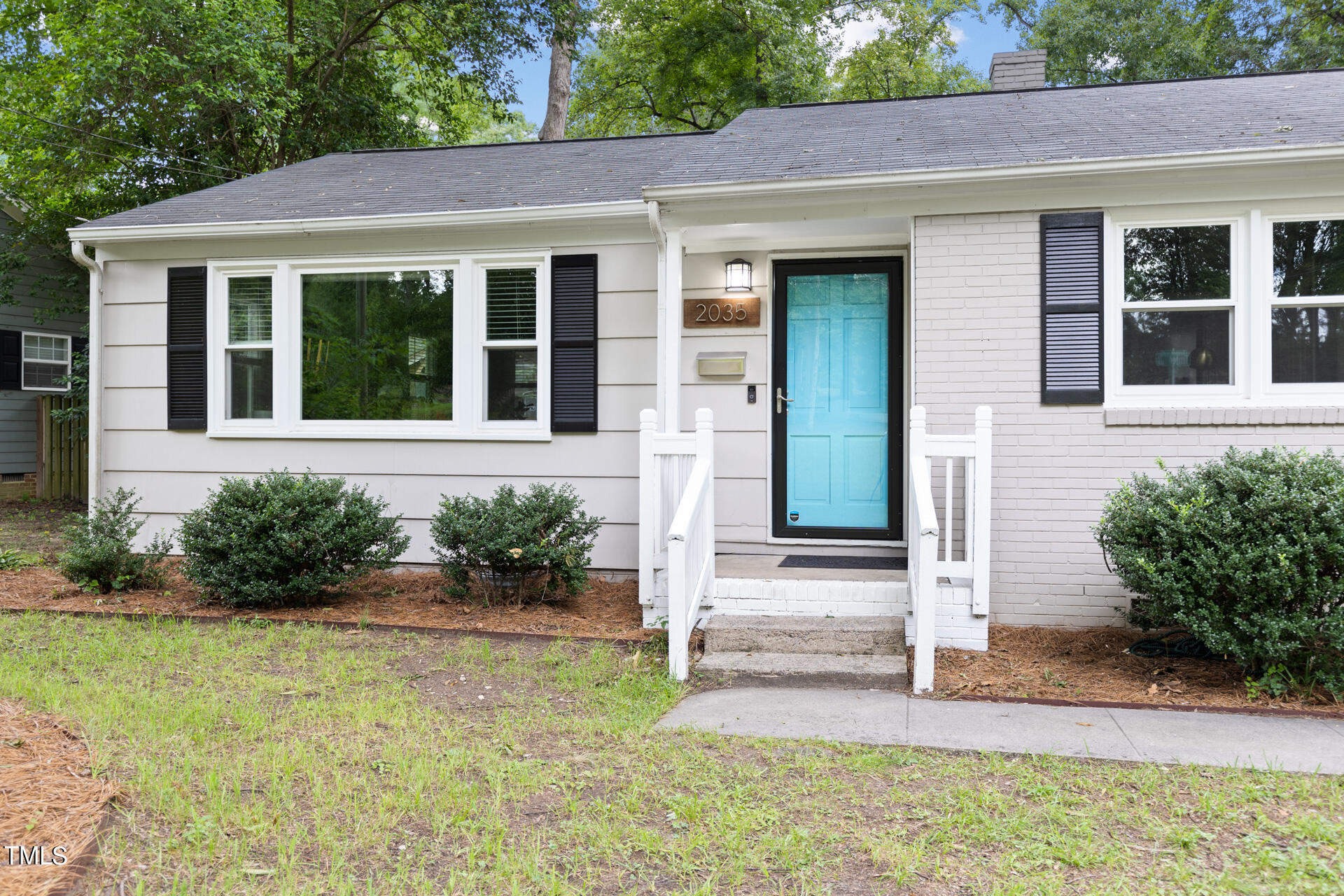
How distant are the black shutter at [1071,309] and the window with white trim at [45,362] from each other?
13.3 metres

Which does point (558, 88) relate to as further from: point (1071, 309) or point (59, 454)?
point (1071, 309)

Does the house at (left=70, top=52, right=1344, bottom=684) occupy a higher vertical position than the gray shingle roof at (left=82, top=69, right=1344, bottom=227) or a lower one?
lower

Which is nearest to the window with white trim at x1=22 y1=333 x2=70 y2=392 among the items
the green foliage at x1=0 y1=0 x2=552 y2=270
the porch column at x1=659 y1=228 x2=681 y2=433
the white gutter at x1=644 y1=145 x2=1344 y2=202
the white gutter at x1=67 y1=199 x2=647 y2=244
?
the green foliage at x1=0 y1=0 x2=552 y2=270

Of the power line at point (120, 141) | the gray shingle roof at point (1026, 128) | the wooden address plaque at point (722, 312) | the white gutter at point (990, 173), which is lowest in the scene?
the wooden address plaque at point (722, 312)

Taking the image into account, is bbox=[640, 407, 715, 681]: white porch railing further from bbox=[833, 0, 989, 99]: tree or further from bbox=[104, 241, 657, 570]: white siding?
bbox=[833, 0, 989, 99]: tree

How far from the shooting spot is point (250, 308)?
6.81 metres

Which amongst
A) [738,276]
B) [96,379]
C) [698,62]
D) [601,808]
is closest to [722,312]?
[738,276]

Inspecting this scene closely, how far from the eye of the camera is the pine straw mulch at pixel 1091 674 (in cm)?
395

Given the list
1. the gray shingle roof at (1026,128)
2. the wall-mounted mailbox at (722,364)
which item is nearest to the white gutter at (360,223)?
the gray shingle roof at (1026,128)

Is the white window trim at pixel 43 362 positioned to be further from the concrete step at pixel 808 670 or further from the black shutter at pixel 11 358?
the concrete step at pixel 808 670

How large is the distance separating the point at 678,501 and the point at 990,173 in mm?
2575

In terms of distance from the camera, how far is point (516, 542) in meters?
5.41

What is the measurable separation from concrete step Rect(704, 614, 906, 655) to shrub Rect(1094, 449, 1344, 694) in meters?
1.22

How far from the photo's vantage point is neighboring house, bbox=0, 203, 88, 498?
1262 centimetres
